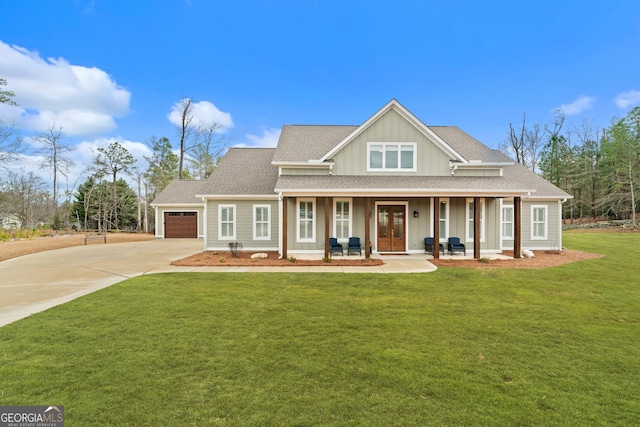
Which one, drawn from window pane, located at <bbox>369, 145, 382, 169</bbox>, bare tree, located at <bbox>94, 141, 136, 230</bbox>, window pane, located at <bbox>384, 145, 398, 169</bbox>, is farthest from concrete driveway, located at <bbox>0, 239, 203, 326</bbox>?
bare tree, located at <bbox>94, 141, 136, 230</bbox>

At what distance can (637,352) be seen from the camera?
13.9ft

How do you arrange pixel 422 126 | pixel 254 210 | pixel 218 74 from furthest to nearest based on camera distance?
pixel 218 74, pixel 254 210, pixel 422 126

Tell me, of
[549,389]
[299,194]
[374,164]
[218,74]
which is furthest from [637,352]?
[218,74]

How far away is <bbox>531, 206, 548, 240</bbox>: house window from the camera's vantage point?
52.5 feet

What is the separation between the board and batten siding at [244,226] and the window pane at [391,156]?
Result: 252 inches

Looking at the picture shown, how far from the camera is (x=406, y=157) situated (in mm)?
14602

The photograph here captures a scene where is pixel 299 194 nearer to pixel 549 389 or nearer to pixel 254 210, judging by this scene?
pixel 254 210

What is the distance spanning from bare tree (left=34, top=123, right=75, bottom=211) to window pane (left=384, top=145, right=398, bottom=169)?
109 feet

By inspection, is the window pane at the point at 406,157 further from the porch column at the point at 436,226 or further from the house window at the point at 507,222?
the house window at the point at 507,222

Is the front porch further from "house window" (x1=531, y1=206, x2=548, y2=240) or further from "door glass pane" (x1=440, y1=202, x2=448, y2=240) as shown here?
"house window" (x1=531, y1=206, x2=548, y2=240)

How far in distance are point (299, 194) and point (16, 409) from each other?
33.1 ft

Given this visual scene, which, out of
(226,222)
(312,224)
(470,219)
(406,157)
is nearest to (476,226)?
(470,219)

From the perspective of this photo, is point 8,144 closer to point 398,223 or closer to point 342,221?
point 342,221

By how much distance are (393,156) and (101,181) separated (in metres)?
34.4
